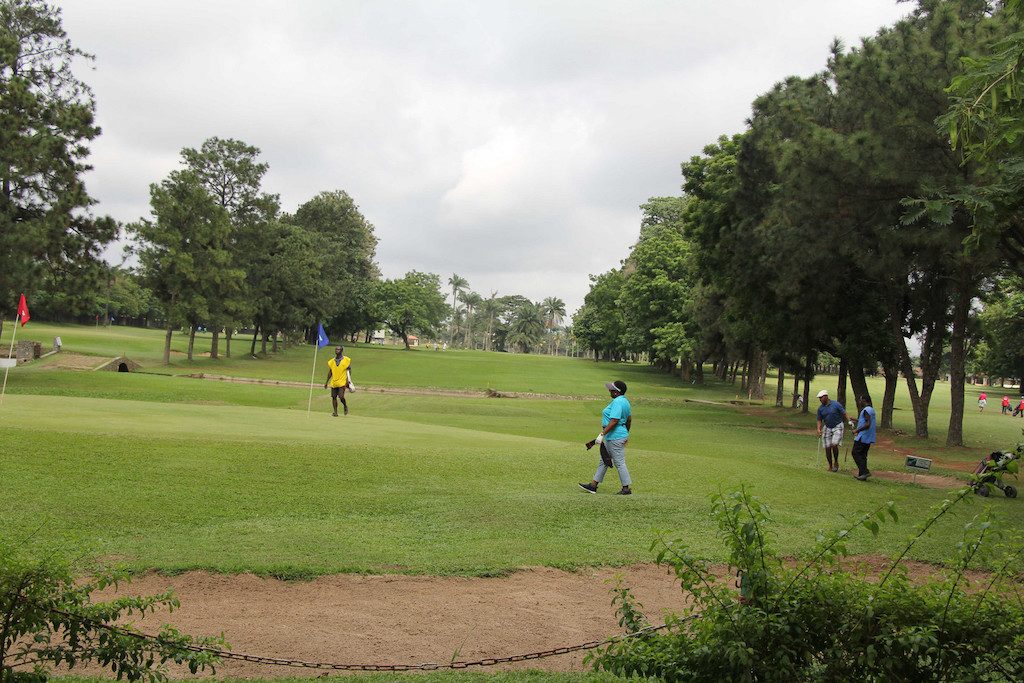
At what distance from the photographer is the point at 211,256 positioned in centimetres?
5650

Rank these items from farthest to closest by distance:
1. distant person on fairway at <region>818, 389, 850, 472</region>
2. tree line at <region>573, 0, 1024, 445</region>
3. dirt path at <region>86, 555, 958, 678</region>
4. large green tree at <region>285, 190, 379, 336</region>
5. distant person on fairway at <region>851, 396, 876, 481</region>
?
large green tree at <region>285, 190, 379, 336</region> < distant person on fairway at <region>818, 389, 850, 472</region> < distant person on fairway at <region>851, 396, 876, 481</region> < tree line at <region>573, 0, 1024, 445</region> < dirt path at <region>86, 555, 958, 678</region>

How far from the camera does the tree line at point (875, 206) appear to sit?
16953 millimetres

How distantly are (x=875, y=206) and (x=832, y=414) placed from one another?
7.93 m

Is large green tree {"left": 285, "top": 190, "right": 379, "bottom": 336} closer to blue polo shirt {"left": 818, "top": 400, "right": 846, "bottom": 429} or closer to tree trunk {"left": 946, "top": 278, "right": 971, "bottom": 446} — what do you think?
tree trunk {"left": 946, "top": 278, "right": 971, "bottom": 446}

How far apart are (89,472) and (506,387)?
49607mm

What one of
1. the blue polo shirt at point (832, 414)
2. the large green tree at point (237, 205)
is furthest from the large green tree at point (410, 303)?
the blue polo shirt at point (832, 414)

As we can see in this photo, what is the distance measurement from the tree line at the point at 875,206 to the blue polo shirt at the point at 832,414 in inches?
194

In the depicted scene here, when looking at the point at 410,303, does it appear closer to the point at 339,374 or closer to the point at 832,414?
the point at 339,374

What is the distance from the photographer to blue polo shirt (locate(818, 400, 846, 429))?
19.6 metres

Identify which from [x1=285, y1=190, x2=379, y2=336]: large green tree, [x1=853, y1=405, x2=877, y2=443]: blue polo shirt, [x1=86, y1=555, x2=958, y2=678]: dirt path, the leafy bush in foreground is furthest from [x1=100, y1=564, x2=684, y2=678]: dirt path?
[x1=285, y1=190, x2=379, y2=336]: large green tree

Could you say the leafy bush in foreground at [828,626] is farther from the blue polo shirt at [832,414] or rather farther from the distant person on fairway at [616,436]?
the blue polo shirt at [832,414]

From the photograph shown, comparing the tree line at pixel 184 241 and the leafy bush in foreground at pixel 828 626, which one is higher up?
the tree line at pixel 184 241

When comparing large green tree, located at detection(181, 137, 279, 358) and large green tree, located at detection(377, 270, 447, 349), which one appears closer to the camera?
large green tree, located at detection(181, 137, 279, 358)

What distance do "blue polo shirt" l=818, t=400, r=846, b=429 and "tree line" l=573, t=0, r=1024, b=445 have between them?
4920 millimetres
